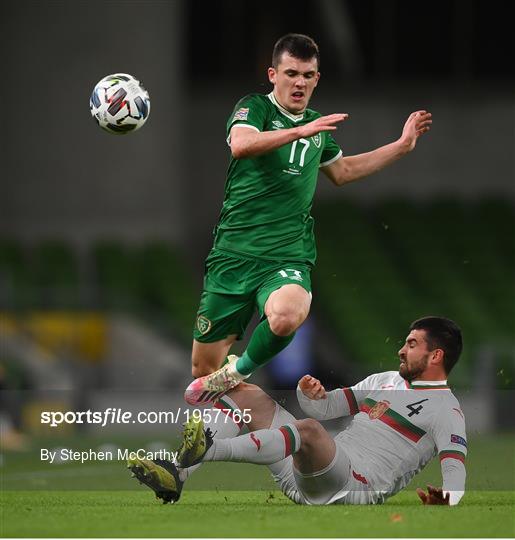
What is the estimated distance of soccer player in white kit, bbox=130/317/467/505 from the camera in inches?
248

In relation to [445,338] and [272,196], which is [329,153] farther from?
[445,338]

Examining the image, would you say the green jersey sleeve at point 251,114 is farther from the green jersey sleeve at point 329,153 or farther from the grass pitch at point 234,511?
the grass pitch at point 234,511

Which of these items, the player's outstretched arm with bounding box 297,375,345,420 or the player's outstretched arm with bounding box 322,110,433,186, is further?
the player's outstretched arm with bounding box 322,110,433,186

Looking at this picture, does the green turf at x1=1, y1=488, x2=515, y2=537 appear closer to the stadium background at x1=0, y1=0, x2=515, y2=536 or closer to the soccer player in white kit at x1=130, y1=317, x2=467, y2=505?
the soccer player in white kit at x1=130, y1=317, x2=467, y2=505

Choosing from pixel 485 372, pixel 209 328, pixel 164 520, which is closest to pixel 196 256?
pixel 485 372

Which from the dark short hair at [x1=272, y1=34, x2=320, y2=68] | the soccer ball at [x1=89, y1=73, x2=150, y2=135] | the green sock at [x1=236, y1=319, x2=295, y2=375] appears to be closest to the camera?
the green sock at [x1=236, y1=319, x2=295, y2=375]

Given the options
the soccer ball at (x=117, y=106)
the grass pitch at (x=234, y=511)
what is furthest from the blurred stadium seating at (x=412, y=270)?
the soccer ball at (x=117, y=106)

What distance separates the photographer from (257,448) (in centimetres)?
629

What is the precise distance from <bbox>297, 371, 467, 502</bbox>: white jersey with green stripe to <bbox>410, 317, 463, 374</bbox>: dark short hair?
14 cm

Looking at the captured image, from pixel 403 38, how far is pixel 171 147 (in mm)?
4013

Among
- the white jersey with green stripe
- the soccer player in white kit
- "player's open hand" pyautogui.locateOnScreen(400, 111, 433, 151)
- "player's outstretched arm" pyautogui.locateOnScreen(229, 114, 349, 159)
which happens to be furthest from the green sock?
"player's open hand" pyautogui.locateOnScreen(400, 111, 433, 151)

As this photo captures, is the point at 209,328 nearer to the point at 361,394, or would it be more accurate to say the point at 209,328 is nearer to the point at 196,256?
the point at 361,394

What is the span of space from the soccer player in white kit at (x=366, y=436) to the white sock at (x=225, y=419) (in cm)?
2

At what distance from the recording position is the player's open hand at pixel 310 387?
6672 mm
